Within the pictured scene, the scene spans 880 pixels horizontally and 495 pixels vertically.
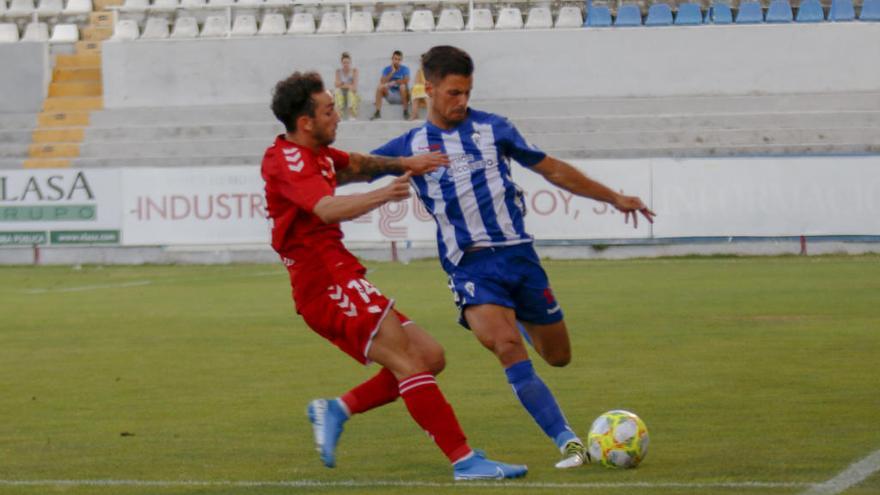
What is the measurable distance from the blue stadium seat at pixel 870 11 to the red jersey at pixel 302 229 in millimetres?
27441

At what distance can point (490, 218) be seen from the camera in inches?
309

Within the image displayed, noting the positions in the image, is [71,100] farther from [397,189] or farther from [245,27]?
[397,189]

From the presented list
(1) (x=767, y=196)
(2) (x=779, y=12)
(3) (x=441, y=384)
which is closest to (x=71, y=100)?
(2) (x=779, y=12)

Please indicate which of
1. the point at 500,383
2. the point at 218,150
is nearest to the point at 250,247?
the point at 218,150

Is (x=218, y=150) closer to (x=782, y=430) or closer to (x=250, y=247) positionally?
(x=250, y=247)

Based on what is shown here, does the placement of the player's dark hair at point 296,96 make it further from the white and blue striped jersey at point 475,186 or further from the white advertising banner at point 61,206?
the white advertising banner at point 61,206

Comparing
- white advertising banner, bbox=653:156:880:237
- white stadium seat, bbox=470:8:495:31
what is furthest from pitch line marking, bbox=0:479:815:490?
white stadium seat, bbox=470:8:495:31

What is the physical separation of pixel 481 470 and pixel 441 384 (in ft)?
13.9

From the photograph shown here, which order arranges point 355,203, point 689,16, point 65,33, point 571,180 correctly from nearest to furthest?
point 355,203, point 571,180, point 689,16, point 65,33

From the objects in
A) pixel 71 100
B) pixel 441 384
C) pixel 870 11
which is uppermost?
pixel 870 11

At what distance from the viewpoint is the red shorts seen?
7.21 meters

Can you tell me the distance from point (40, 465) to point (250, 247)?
64.3ft

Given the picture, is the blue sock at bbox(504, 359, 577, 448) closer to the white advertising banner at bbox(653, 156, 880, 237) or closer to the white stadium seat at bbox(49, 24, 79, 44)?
the white advertising banner at bbox(653, 156, 880, 237)

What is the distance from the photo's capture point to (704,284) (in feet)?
66.2
